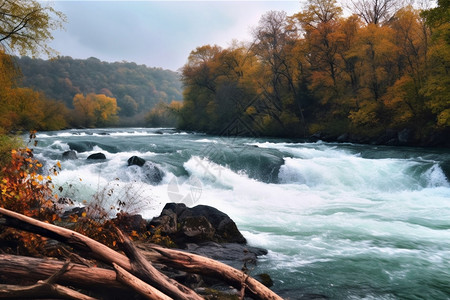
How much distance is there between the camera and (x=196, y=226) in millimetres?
7414

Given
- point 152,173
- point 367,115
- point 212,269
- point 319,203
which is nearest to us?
point 212,269

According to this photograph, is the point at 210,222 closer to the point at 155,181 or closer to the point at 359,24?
the point at 155,181

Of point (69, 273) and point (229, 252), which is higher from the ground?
point (69, 273)

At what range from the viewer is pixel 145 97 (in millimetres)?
109688

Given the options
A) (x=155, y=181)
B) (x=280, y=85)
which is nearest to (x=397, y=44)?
(x=280, y=85)

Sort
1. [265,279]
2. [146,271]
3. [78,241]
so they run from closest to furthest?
[146,271], [78,241], [265,279]

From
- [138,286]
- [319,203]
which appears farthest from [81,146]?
[138,286]

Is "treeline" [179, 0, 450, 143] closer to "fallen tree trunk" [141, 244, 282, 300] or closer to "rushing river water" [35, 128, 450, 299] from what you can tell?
"rushing river water" [35, 128, 450, 299]

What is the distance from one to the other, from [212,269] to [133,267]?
0.85m

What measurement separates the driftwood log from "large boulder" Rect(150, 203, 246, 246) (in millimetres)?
3400

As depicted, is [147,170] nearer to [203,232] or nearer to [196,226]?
[196,226]

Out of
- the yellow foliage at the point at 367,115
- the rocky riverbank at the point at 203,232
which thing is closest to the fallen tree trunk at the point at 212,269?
Answer: the rocky riverbank at the point at 203,232

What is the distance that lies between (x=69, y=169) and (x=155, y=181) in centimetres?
358

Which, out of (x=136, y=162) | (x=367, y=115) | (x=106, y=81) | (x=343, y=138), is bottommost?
(x=136, y=162)
